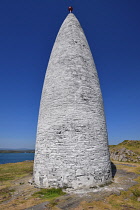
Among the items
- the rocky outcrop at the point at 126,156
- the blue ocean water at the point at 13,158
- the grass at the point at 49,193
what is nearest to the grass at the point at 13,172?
the grass at the point at 49,193

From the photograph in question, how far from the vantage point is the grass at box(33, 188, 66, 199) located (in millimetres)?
6953

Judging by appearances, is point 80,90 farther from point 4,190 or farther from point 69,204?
point 4,190

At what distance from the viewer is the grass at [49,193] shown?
22.8 ft

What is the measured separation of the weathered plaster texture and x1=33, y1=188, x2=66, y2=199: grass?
13.0 inches

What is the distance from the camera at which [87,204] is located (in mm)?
5977

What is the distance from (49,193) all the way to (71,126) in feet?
11.2

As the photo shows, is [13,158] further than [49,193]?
Yes

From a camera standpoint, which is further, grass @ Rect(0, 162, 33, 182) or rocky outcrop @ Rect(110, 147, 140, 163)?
rocky outcrop @ Rect(110, 147, 140, 163)

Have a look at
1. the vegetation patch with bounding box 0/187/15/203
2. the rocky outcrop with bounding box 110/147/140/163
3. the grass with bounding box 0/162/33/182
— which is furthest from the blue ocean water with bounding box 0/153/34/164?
the vegetation patch with bounding box 0/187/15/203

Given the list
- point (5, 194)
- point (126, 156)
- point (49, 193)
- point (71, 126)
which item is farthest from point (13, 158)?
point (71, 126)

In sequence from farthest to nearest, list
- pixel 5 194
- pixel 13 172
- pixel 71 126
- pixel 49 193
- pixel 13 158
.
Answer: pixel 13 158 < pixel 13 172 < pixel 71 126 < pixel 5 194 < pixel 49 193

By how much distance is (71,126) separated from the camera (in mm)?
8430

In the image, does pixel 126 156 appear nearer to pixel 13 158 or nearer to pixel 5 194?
pixel 5 194

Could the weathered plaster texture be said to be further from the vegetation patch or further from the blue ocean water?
the blue ocean water
